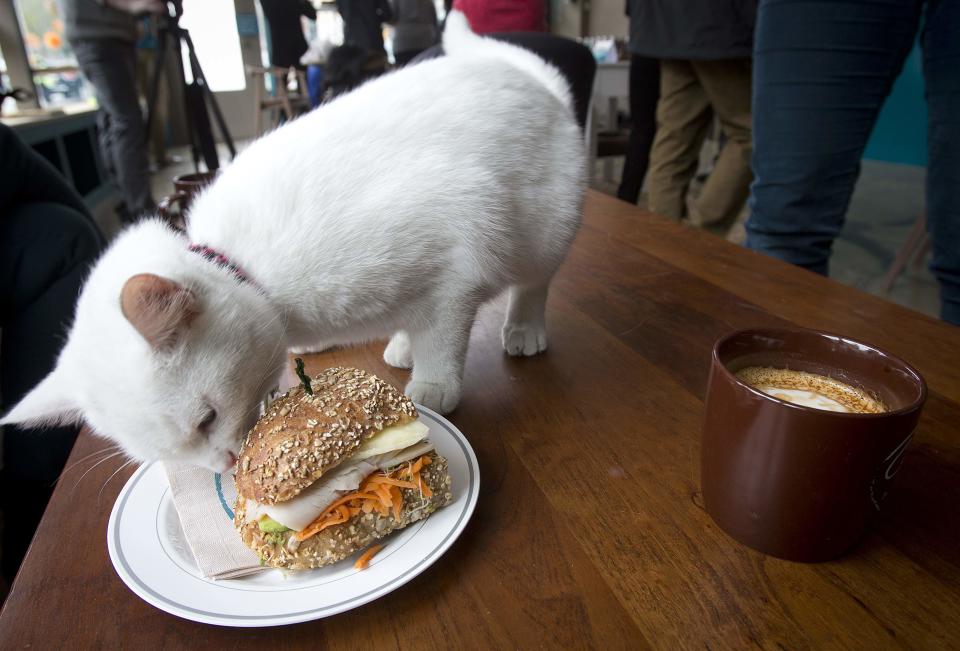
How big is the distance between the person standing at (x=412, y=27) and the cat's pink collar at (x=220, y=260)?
8.16 ft

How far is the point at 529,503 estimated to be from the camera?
47 centimetres

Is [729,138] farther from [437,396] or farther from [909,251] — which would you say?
[437,396]

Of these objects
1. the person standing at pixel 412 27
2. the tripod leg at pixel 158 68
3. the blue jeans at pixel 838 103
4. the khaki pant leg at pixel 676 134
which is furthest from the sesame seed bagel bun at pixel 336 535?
the person standing at pixel 412 27

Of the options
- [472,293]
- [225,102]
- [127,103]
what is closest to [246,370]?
[472,293]

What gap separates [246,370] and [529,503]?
27cm

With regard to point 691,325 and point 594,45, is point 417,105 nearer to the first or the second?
point 691,325

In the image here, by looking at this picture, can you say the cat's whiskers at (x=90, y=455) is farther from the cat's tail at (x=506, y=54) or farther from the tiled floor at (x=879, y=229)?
the tiled floor at (x=879, y=229)

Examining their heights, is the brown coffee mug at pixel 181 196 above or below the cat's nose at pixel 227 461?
above

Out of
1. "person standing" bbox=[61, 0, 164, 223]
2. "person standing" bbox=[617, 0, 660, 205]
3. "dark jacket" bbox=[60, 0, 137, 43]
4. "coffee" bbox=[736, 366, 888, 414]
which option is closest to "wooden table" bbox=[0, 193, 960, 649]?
"coffee" bbox=[736, 366, 888, 414]

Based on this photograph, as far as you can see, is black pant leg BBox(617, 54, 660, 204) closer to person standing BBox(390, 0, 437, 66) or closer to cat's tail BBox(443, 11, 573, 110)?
person standing BBox(390, 0, 437, 66)

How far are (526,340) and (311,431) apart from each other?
1.20ft

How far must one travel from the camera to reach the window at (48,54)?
9.93 feet

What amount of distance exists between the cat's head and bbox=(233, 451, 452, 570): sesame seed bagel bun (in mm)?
97

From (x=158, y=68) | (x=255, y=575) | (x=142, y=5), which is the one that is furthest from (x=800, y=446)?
(x=158, y=68)
